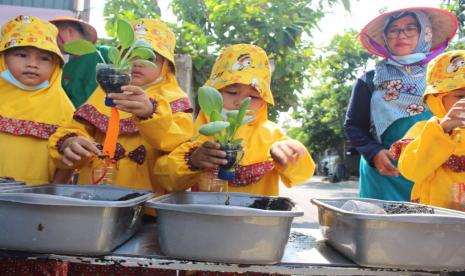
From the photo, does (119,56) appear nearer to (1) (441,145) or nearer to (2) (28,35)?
(2) (28,35)

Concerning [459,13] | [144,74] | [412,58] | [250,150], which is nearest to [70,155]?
[144,74]

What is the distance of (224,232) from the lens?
3.31 ft

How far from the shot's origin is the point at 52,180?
184 cm

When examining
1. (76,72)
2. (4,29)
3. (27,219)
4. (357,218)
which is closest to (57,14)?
(76,72)

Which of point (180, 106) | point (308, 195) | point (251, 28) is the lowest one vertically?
point (308, 195)

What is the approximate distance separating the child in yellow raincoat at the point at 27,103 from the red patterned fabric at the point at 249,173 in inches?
30.2

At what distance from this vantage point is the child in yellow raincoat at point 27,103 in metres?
1.81

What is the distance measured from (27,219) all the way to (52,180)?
2.78 ft

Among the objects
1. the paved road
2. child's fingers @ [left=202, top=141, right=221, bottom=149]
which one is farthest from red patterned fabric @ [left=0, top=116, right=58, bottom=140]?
the paved road

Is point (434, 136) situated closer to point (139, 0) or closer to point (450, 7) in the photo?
point (139, 0)

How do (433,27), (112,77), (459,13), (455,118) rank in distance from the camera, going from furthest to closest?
(459,13) < (433,27) < (455,118) < (112,77)

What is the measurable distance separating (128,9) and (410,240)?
143 inches

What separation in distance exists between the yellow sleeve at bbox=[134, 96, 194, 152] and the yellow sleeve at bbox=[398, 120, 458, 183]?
2.74 ft

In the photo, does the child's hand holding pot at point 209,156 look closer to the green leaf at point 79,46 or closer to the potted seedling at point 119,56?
the potted seedling at point 119,56
